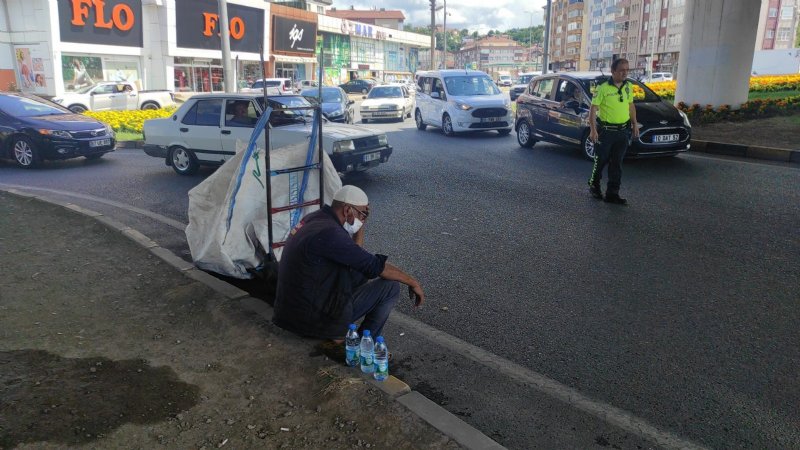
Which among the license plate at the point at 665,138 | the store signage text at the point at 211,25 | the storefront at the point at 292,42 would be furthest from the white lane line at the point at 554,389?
the storefront at the point at 292,42

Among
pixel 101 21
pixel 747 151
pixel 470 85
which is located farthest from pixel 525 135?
pixel 101 21

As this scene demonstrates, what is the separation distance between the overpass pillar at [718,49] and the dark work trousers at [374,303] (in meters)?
15.7

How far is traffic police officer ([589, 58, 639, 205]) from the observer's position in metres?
8.38

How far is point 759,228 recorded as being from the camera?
7.09 m

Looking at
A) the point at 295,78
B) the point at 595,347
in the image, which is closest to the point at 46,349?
the point at 595,347

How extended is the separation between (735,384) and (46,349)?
4.59 meters

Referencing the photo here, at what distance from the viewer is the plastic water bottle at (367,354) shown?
12.3 feet

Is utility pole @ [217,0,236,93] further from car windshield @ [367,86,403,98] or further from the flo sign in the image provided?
the flo sign

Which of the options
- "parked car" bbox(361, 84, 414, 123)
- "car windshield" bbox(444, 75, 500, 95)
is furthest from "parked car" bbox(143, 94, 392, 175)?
"parked car" bbox(361, 84, 414, 123)

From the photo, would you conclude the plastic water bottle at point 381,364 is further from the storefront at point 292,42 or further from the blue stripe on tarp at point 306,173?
the storefront at point 292,42

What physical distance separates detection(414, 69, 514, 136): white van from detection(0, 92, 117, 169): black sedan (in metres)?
9.14

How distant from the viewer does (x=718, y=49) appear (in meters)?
16.1

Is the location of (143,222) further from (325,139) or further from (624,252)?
(624,252)

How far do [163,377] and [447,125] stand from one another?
14925 millimetres
